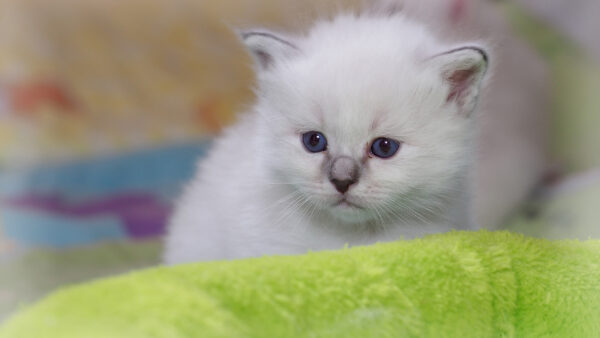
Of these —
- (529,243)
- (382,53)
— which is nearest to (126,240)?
(382,53)

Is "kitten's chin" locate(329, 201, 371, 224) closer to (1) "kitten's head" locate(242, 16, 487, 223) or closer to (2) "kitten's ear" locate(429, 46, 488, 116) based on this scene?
(1) "kitten's head" locate(242, 16, 487, 223)

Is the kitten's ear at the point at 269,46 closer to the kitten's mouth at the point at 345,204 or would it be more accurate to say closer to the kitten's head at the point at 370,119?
the kitten's head at the point at 370,119

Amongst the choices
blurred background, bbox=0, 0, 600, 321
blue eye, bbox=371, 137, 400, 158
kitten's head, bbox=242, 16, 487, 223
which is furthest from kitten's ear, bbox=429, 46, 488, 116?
blurred background, bbox=0, 0, 600, 321

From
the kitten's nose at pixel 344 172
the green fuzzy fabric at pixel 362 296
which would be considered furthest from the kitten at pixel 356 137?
the green fuzzy fabric at pixel 362 296

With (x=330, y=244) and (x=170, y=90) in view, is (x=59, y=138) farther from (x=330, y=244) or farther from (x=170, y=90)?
(x=330, y=244)

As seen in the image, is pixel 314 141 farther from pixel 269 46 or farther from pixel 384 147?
pixel 269 46

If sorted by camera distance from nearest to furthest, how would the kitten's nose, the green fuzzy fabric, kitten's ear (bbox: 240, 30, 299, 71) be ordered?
1. the green fuzzy fabric
2. the kitten's nose
3. kitten's ear (bbox: 240, 30, 299, 71)

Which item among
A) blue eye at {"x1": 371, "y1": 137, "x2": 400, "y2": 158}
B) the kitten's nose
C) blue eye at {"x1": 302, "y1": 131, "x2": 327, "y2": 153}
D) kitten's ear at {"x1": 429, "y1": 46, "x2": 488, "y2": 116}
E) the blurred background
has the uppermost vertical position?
the blurred background
